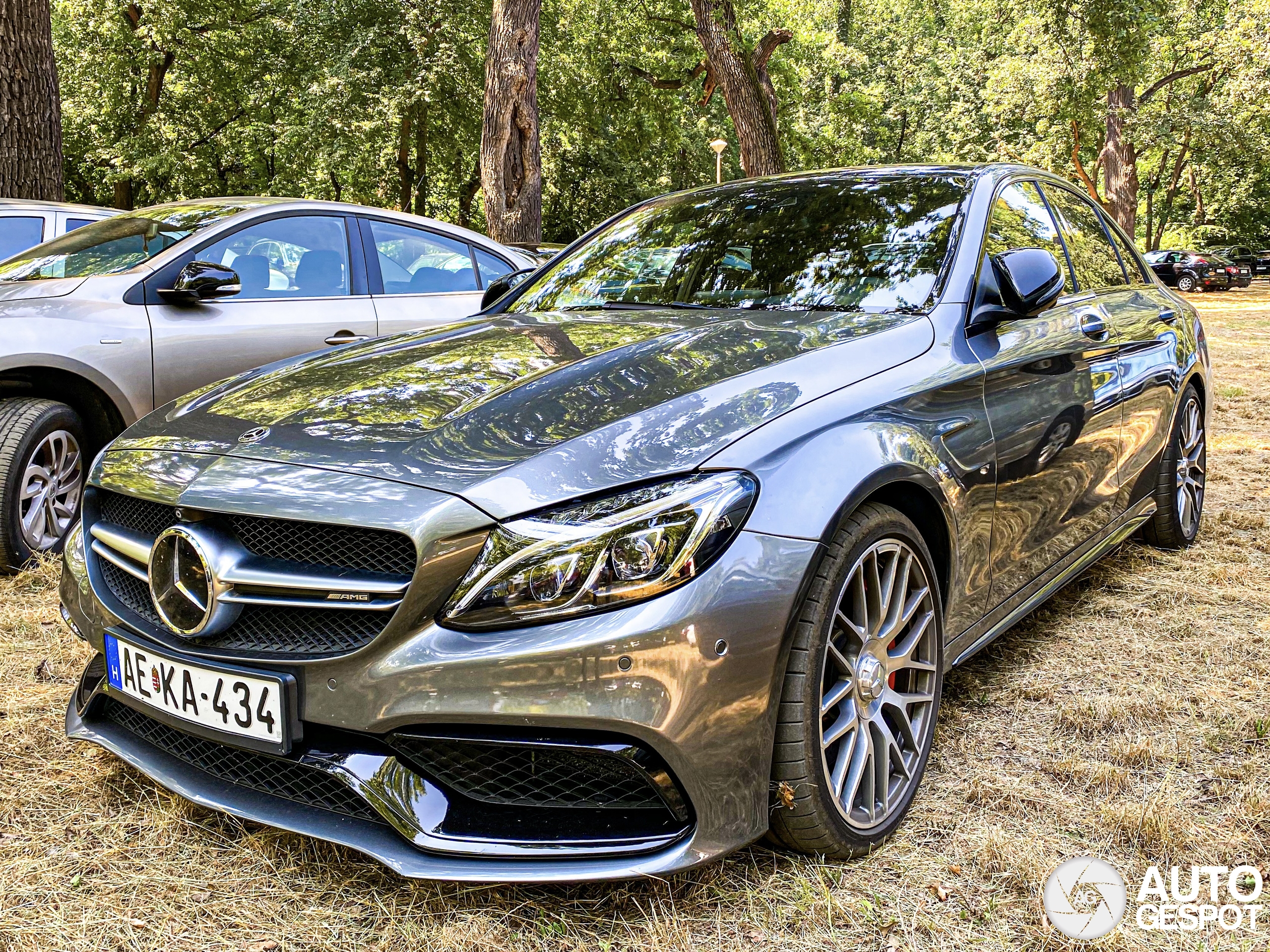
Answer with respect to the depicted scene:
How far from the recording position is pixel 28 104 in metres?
7.25

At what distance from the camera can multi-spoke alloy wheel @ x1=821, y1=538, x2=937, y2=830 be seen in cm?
205

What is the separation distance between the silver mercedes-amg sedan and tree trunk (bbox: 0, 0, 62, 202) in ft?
19.4

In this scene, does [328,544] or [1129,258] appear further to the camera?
[1129,258]

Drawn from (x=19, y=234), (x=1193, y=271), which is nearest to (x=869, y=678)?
(x=19, y=234)

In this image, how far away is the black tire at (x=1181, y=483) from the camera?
4.13 m

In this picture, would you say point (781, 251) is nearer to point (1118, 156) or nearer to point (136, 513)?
point (136, 513)

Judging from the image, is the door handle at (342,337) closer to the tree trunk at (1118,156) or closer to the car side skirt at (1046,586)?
the car side skirt at (1046,586)

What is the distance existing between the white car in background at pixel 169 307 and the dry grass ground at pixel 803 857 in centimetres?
111

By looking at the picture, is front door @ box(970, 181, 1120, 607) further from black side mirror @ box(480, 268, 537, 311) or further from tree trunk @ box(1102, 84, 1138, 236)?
tree trunk @ box(1102, 84, 1138, 236)

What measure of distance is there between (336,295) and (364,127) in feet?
56.9

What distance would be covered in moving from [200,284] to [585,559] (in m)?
3.31

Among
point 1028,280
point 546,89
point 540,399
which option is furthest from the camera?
point 546,89

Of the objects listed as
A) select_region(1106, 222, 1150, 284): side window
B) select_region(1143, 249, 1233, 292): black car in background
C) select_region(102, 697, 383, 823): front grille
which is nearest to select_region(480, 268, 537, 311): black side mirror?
select_region(102, 697, 383, 823): front grille

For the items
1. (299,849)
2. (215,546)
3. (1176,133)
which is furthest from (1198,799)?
(1176,133)
